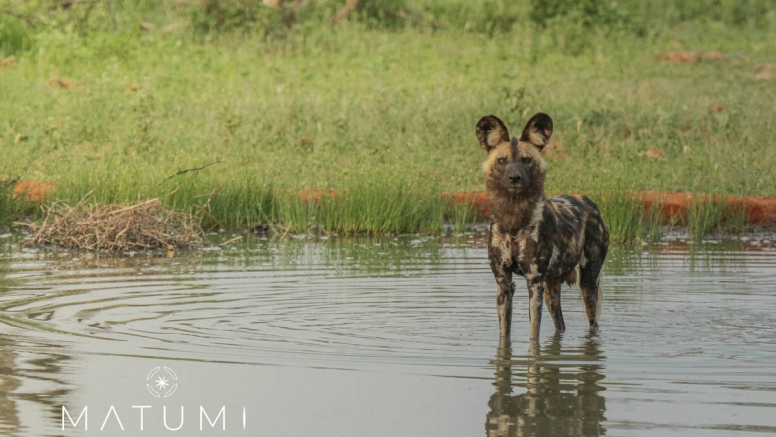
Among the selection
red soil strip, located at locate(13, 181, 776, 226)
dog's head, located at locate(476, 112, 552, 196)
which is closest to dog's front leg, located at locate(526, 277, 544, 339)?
dog's head, located at locate(476, 112, 552, 196)

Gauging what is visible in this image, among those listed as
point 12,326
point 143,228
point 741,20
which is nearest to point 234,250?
point 143,228

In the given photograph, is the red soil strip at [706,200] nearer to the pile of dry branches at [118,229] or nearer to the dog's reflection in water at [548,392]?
the pile of dry branches at [118,229]

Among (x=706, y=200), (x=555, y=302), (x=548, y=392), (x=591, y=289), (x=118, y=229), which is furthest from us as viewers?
(x=706, y=200)

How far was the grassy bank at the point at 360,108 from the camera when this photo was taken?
13586 millimetres

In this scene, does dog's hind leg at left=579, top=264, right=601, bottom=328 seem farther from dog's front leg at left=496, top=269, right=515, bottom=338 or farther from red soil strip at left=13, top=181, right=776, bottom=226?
red soil strip at left=13, top=181, right=776, bottom=226

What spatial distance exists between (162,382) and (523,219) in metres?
2.05

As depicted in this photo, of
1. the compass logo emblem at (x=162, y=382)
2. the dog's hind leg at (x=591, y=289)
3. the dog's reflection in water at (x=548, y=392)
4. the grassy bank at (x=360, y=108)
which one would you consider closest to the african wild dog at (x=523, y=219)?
the dog's reflection in water at (x=548, y=392)

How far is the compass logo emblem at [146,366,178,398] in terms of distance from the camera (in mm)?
5974

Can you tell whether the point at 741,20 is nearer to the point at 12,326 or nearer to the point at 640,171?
the point at 640,171

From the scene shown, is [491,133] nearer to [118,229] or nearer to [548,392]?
[548,392]

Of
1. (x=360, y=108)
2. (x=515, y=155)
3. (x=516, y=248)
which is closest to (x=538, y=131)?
(x=515, y=155)

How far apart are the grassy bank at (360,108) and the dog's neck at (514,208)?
17.7 feet

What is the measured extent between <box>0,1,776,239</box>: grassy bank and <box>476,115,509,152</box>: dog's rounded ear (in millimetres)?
5458

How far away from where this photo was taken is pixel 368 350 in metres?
7.15
